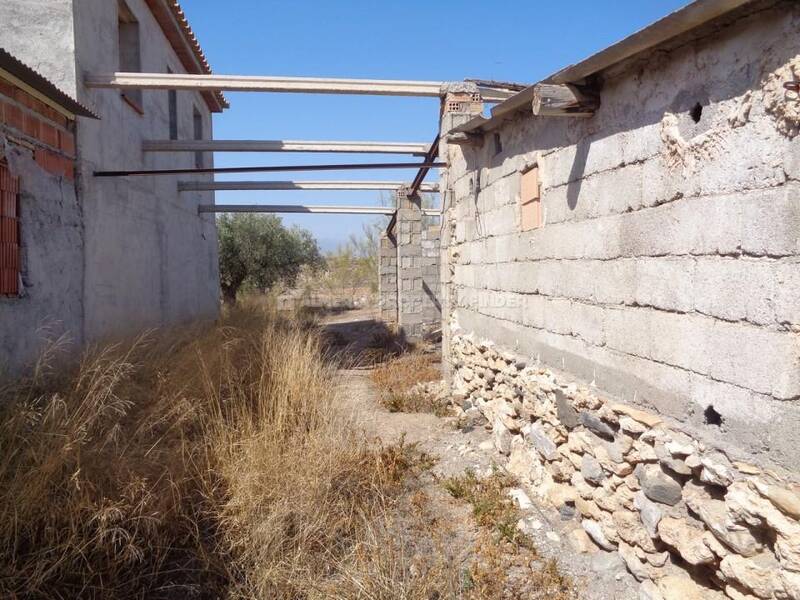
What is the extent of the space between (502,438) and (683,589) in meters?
2.22

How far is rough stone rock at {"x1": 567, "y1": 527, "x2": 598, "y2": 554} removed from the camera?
321cm

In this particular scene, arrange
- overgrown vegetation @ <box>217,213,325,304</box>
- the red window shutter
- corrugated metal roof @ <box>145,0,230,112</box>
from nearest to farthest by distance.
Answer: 1. the red window shutter
2. corrugated metal roof @ <box>145,0,230,112</box>
3. overgrown vegetation @ <box>217,213,325,304</box>

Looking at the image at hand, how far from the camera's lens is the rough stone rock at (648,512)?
2662 mm

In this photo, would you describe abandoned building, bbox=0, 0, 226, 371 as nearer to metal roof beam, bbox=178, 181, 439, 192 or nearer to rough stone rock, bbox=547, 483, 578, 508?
metal roof beam, bbox=178, 181, 439, 192

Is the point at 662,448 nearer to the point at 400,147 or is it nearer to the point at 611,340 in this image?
the point at 611,340

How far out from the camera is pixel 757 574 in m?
2.07

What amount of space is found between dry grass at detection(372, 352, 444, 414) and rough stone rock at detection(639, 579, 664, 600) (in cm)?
344

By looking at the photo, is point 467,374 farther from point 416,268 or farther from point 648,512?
point 416,268

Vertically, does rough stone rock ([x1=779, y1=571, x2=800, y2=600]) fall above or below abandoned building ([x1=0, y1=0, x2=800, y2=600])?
below

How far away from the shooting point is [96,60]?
581cm

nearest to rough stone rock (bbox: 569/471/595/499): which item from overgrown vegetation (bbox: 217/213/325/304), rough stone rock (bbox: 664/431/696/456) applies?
rough stone rock (bbox: 664/431/696/456)

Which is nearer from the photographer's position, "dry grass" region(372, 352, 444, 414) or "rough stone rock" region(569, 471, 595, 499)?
"rough stone rock" region(569, 471, 595, 499)

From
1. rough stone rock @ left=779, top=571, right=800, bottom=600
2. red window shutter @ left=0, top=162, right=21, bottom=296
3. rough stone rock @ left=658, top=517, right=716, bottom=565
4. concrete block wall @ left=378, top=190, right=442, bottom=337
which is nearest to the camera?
rough stone rock @ left=779, top=571, right=800, bottom=600

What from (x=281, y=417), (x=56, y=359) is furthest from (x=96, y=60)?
(x=281, y=417)
